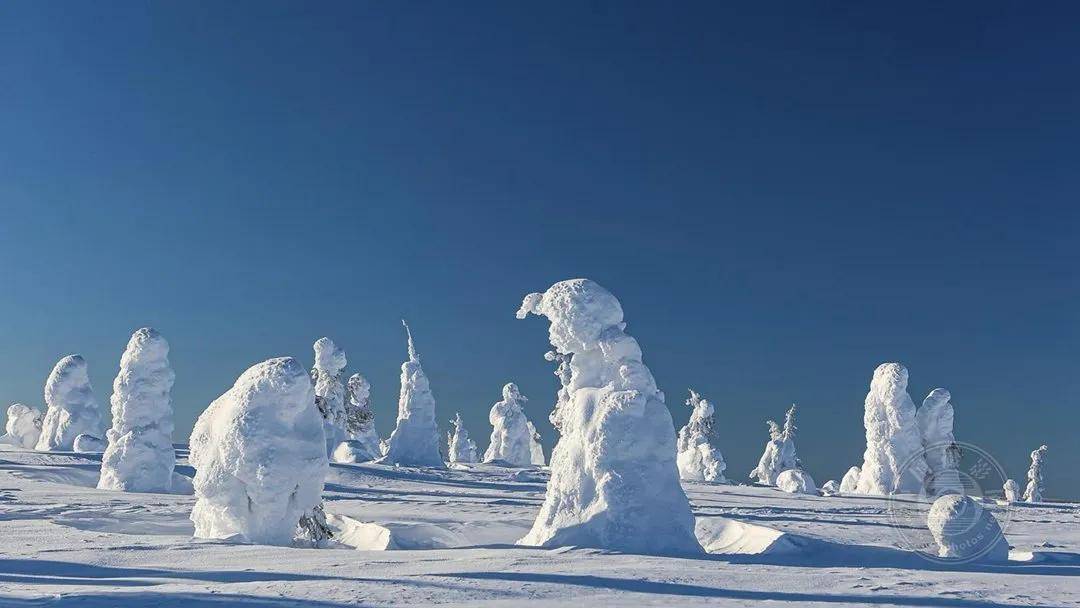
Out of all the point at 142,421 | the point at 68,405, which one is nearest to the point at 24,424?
the point at 68,405

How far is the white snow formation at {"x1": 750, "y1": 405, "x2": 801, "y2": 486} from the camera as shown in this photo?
209 feet

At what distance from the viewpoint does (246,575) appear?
42.2ft

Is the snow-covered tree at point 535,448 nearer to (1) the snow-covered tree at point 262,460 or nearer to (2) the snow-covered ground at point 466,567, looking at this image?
(2) the snow-covered ground at point 466,567

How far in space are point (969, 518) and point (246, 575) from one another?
13435 millimetres

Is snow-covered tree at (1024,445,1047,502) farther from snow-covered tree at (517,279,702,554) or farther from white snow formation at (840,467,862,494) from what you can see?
snow-covered tree at (517,279,702,554)

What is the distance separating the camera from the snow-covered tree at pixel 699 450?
62094 mm

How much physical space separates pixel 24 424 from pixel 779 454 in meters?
53.6

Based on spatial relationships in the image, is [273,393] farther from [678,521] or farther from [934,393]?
[934,393]

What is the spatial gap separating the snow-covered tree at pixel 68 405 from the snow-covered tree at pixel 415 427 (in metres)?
17.0

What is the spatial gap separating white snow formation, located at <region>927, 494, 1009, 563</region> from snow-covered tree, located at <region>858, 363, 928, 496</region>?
3077 centimetres

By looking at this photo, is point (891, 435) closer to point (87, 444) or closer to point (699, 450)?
point (699, 450)

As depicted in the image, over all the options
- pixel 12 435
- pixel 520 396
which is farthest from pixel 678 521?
pixel 12 435

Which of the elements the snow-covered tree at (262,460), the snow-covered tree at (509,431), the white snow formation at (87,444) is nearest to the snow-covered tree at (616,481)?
the snow-covered tree at (262,460)

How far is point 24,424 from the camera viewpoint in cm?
6188
